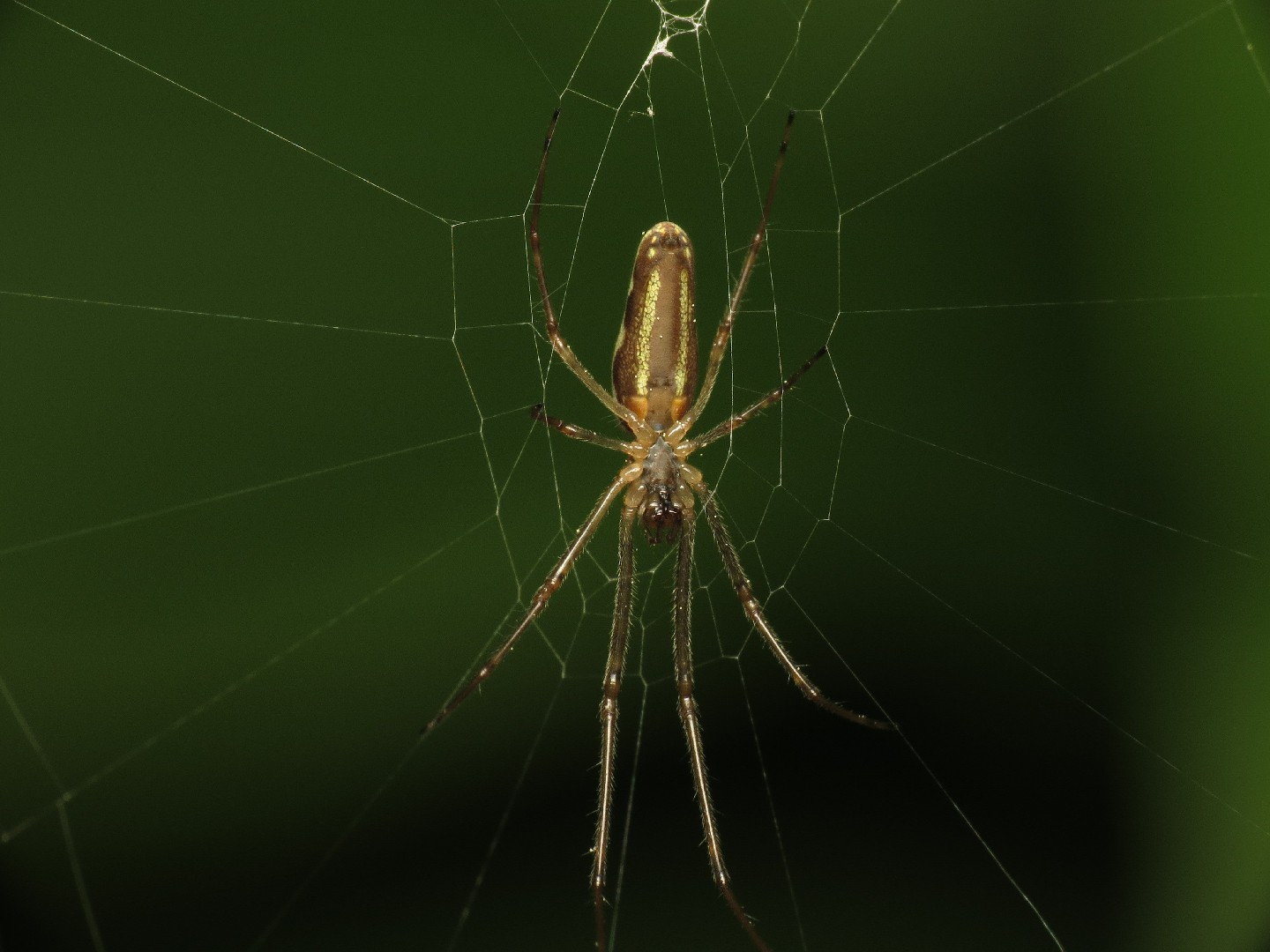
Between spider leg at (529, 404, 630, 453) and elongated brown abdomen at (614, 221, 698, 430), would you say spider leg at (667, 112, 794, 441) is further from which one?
spider leg at (529, 404, 630, 453)

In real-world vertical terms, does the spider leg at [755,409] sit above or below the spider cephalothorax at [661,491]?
above

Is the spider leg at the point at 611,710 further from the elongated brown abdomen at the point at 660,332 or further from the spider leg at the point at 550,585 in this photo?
the elongated brown abdomen at the point at 660,332

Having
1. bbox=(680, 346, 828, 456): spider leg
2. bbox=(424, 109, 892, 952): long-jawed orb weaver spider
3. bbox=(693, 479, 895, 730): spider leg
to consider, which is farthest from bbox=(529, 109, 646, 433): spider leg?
bbox=(693, 479, 895, 730): spider leg

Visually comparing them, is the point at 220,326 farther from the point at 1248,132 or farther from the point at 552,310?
the point at 1248,132

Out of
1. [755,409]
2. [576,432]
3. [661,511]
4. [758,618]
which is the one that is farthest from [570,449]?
[758,618]

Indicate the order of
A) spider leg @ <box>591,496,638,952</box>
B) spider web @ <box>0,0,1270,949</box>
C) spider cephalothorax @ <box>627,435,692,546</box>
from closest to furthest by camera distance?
spider web @ <box>0,0,1270,949</box> → spider leg @ <box>591,496,638,952</box> → spider cephalothorax @ <box>627,435,692,546</box>

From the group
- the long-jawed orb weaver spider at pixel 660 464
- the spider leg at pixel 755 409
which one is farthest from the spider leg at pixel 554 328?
the spider leg at pixel 755 409
